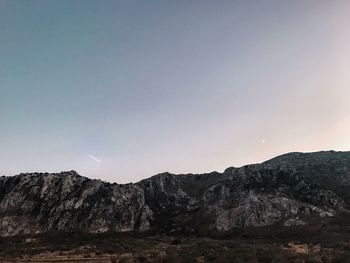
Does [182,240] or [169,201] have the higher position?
[169,201]

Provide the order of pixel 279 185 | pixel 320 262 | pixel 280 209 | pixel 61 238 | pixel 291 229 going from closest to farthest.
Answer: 1. pixel 320 262
2. pixel 291 229
3. pixel 61 238
4. pixel 280 209
5. pixel 279 185

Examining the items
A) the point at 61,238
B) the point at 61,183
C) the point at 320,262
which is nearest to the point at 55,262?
the point at 320,262

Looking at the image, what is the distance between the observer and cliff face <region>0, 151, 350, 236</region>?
131625 millimetres

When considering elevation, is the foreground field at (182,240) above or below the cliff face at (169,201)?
below

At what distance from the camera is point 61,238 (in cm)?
12100

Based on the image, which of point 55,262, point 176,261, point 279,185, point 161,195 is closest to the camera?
point 176,261

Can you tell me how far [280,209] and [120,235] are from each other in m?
51.0

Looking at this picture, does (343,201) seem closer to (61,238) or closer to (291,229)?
(291,229)

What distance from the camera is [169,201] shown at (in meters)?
162

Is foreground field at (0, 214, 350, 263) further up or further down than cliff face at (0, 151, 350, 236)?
further down

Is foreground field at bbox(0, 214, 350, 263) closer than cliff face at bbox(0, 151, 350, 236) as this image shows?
Yes

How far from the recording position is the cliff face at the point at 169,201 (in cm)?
13162

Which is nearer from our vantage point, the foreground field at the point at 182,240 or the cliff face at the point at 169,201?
the foreground field at the point at 182,240

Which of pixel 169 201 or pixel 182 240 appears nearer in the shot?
pixel 182 240
